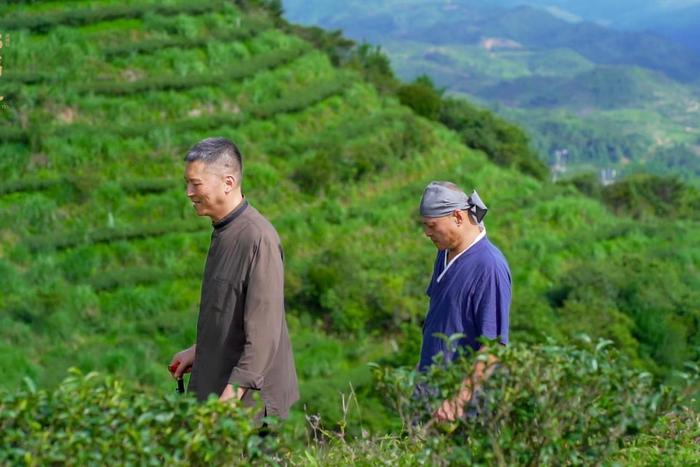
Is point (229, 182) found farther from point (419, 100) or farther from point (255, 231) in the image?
point (419, 100)

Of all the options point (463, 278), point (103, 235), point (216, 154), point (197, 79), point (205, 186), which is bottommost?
point (103, 235)

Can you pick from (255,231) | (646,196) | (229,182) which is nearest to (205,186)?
(229,182)

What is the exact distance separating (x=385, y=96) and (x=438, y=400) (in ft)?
86.7

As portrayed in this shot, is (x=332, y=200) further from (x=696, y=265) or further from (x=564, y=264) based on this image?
(x=696, y=265)

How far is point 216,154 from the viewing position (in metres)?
4.27

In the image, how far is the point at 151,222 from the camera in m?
20.9

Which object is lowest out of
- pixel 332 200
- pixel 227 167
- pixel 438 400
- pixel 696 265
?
pixel 696 265

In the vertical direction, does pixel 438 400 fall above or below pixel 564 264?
above

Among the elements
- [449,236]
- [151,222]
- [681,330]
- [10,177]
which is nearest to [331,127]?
[151,222]

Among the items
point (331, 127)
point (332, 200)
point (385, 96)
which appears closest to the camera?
point (332, 200)

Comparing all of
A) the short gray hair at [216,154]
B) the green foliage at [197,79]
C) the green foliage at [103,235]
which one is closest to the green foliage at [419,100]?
the green foliage at [197,79]

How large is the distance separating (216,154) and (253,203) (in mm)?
17836

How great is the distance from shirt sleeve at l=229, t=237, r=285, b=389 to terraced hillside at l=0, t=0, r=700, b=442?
455 inches

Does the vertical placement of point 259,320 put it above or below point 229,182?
below
